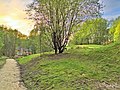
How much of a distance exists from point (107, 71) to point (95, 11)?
14763 mm

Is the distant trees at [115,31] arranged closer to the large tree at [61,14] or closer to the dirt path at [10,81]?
the large tree at [61,14]

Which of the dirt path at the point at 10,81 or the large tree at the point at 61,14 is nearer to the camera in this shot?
the dirt path at the point at 10,81

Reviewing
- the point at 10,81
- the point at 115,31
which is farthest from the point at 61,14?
the point at 115,31

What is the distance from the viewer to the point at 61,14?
27.0 metres

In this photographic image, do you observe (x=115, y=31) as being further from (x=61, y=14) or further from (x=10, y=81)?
(x=10, y=81)

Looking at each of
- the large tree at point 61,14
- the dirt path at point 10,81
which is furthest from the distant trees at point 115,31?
the dirt path at point 10,81

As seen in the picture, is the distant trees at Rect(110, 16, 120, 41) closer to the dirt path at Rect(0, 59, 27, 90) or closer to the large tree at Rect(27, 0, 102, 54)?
the large tree at Rect(27, 0, 102, 54)

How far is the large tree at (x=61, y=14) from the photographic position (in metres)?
26.5

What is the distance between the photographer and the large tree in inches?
1043

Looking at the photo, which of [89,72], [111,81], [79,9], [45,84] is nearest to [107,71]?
[89,72]

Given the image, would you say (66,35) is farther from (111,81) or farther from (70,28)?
(111,81)

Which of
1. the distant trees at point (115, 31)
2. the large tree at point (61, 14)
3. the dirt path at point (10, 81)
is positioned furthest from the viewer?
the distant trees at point (115, 31)

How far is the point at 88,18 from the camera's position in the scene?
1089 inches

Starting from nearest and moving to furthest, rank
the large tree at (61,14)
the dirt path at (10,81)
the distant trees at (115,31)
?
1. the dirt path at (10,81)
2. the large tree at (61,14)
3. the distant trees at (115,31)
